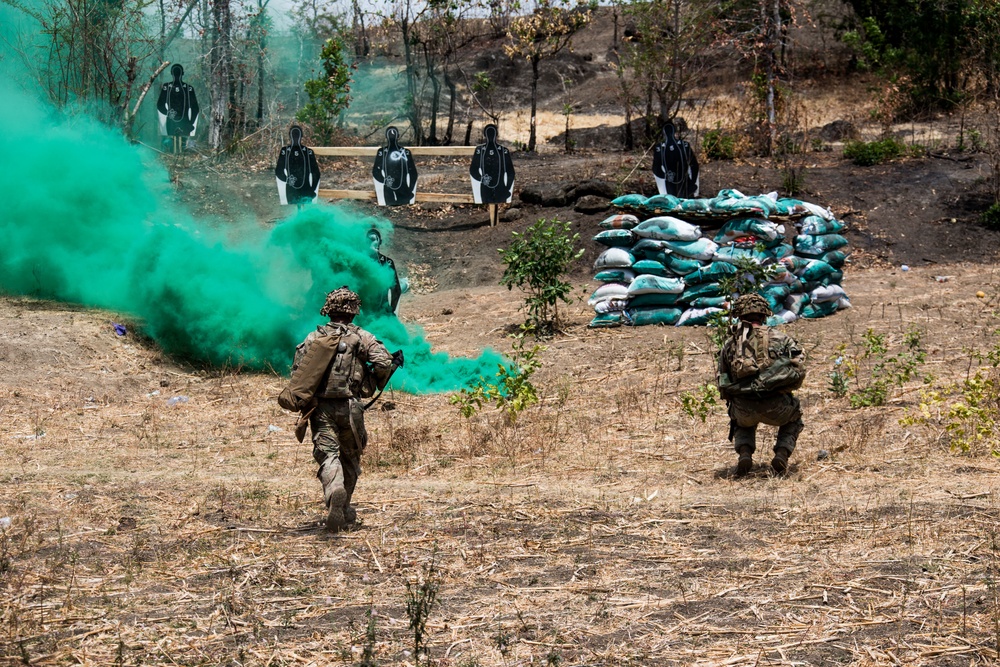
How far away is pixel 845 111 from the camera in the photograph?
85.3 feet

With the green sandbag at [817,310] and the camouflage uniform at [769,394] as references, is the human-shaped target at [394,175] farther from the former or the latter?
the camouflage uniform at [769,394]

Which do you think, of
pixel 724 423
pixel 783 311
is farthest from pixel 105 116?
pixel 724 423

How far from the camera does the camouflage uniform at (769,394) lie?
7.62 metres

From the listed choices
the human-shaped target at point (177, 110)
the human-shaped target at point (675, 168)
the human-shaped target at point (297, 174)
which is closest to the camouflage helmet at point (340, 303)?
the human-shaped target at point (675, 168)

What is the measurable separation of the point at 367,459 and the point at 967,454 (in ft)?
15.1

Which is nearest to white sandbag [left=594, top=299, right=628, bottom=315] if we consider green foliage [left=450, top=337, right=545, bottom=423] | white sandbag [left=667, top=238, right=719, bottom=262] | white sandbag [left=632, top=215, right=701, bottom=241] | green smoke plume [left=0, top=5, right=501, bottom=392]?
white sandbag [left=632, top=215, right=701, bottom=241]

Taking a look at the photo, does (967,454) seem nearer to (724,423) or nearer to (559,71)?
(724,423)

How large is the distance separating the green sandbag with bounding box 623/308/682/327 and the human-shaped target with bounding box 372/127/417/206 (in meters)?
8.02

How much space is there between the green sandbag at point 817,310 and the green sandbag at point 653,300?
5.11ft

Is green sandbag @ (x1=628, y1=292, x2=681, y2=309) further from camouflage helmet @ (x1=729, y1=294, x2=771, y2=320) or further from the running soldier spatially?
the running soldier

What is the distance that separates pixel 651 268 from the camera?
13445 mm

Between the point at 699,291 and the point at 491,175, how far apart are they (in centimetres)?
755

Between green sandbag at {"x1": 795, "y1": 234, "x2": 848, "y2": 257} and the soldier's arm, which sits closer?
the soldier's arm

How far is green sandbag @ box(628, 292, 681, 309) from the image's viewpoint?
535 inches
